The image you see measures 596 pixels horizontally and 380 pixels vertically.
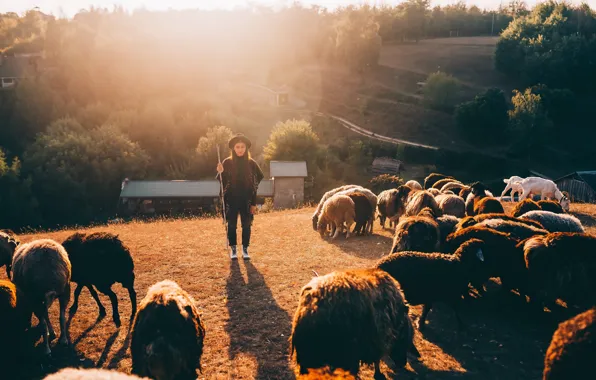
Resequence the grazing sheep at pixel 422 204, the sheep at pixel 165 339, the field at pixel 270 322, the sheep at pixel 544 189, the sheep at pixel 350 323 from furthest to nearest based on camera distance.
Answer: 1. the sheep at pixel 544 189
2. the grazing sheep at pixel 422 204
3. the field at pixel 270 322
4. the sheep at pixel 350 323
5. the sheep at pixel 165 339

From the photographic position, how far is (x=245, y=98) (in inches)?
2635

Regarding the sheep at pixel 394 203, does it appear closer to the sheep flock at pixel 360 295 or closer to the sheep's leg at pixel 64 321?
the sheep flock at pixel 360 295

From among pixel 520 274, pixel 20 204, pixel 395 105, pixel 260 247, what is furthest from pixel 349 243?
pixel 395 105

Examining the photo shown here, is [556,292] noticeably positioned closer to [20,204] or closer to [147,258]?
[147,258]

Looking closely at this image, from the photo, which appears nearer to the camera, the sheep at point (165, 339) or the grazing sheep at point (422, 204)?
the sheep at point (165, 339)

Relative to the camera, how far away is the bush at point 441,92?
61.1 meters

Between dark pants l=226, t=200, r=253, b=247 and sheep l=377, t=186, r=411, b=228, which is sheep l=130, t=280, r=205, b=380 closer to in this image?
dark pants l=226, t=200, r=253, b=247

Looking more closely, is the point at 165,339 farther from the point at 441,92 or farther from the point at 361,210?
the point at 441,92

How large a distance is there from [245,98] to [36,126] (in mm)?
28907

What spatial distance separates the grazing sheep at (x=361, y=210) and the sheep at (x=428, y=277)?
6086 mm

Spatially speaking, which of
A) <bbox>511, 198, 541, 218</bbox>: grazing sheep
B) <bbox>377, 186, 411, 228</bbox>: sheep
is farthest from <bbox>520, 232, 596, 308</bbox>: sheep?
<bbox>377, 186, 411, 228</bbox>: sheep

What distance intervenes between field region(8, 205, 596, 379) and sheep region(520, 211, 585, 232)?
104 inches

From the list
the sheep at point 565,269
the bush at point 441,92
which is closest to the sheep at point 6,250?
the sheep at point 565,269

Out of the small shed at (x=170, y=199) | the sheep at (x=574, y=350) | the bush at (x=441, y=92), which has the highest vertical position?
the bush at (x=441, y=92)
